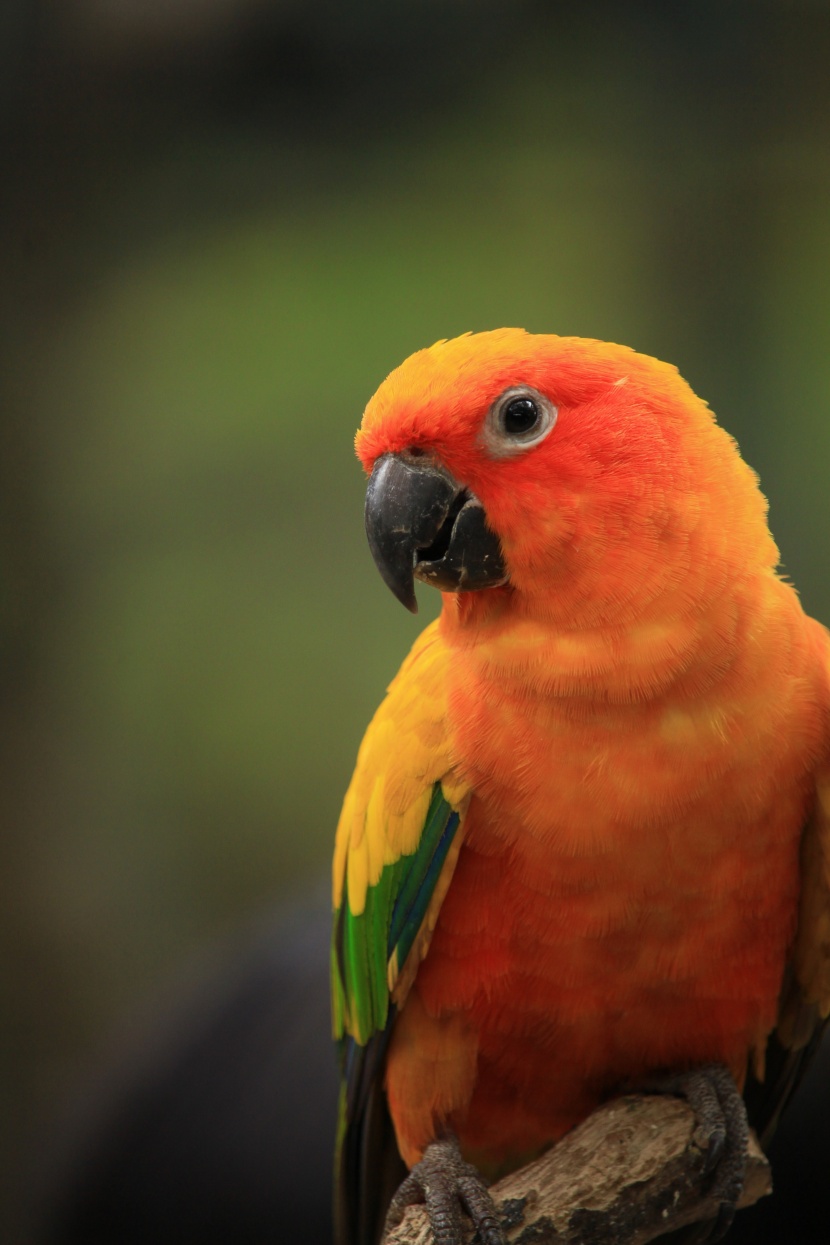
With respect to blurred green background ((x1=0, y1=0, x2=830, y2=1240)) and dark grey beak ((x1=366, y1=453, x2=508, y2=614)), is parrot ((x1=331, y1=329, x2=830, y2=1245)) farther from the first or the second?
blurred green background ((x1=0, y1=0, x2=830, y2=1240))

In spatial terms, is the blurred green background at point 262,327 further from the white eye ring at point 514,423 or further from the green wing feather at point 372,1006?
the white eye ring at point 514,423

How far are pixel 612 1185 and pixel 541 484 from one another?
741 millimetres

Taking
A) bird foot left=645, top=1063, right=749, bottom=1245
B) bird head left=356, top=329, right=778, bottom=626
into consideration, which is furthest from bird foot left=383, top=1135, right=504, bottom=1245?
bird head left=356, top=329, right=778, bottom=626

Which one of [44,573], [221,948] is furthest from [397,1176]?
[44,573]

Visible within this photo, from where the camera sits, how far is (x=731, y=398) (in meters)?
1.67

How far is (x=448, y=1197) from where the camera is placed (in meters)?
1.11

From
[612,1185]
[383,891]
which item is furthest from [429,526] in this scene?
[612,1185]

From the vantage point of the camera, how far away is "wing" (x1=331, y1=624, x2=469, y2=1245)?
109cm

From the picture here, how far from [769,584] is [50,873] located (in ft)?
4.08

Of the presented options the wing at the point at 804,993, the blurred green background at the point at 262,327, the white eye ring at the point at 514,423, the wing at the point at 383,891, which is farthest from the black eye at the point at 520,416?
the blurred green background at the point at 262,327

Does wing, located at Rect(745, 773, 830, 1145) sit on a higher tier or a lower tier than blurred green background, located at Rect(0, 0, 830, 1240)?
lower

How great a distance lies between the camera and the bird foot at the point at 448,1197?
1.07m

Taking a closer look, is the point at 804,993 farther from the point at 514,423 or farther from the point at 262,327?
the point at 262,327

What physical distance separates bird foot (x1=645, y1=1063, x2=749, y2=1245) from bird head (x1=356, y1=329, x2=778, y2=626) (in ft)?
1.97
